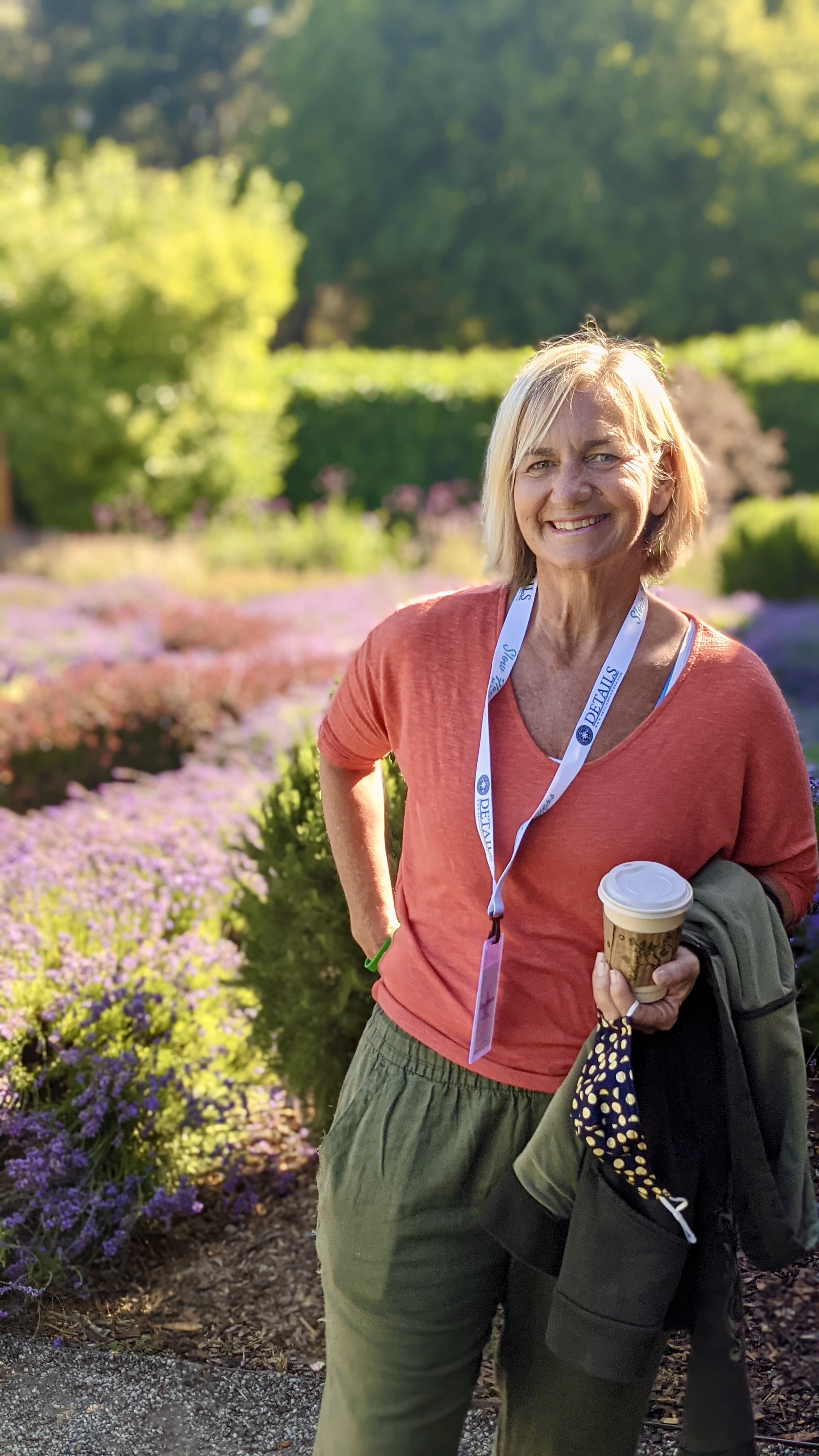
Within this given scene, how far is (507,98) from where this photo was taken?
34969 mm

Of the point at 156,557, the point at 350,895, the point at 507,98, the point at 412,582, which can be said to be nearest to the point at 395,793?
the point at 350,895

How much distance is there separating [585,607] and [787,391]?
18847mm

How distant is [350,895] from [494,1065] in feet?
1.81

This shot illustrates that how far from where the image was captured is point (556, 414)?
184 centimetres

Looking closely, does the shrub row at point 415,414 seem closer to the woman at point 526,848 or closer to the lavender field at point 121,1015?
the lavender field at point 121,1015

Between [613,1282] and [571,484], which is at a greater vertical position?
[571,484]

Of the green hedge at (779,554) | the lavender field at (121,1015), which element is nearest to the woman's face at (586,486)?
the lavender field at (121,1015)

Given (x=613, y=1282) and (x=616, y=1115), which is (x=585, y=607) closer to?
(x=616, y=1115)

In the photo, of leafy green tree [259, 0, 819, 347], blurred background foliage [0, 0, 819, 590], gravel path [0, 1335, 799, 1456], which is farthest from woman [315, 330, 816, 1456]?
leafy green tree [259, 0, 819, 347]

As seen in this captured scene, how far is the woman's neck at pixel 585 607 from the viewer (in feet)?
6.27

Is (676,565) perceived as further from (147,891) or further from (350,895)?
(147,891)

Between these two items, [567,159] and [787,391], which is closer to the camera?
[787,391]

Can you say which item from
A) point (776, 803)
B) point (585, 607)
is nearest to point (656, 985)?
point (776, 803)

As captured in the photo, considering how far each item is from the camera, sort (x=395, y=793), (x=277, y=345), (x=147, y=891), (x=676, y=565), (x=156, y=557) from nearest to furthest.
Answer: (x=676, y=565) → (x=395, y=793) → (x=147, y=891) → (x=156, y=557) → (x=277, y=345)
